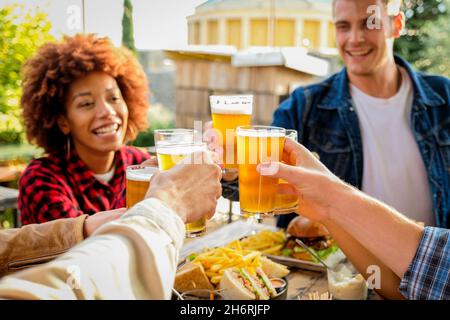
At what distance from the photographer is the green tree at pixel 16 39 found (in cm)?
477

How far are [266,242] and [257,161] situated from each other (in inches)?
41.0

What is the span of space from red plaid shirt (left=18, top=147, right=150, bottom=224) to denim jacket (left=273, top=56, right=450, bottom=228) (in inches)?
49.0

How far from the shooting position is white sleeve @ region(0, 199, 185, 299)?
79 cm

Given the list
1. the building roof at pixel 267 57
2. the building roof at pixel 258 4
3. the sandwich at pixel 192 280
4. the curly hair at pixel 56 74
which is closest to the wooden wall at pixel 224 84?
the building roof at pixel 267 57

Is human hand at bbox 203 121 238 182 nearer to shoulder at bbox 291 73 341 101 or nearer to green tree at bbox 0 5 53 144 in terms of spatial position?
shoulder at bbox 291 73 341 101

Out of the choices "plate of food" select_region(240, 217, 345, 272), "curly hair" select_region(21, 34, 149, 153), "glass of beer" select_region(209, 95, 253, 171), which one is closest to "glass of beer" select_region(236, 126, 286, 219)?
"glass of beer" select_region(209, 95, 253, 171)

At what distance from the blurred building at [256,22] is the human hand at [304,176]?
6185 mm

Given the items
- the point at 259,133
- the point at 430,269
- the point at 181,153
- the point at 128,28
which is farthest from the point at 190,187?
the point at 128,28

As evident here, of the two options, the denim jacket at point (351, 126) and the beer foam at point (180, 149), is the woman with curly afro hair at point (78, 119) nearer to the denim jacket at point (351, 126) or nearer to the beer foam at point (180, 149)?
the denim jacket at point (351, 126)

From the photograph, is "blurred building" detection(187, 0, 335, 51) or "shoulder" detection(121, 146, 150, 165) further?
"blurred building" detection(187, 0, 335, 51)

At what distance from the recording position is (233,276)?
1843mm

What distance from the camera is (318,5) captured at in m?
7.66

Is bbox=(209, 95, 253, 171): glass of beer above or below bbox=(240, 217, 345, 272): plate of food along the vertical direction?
above

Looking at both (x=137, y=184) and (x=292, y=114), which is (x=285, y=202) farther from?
(x=292, y=114)
